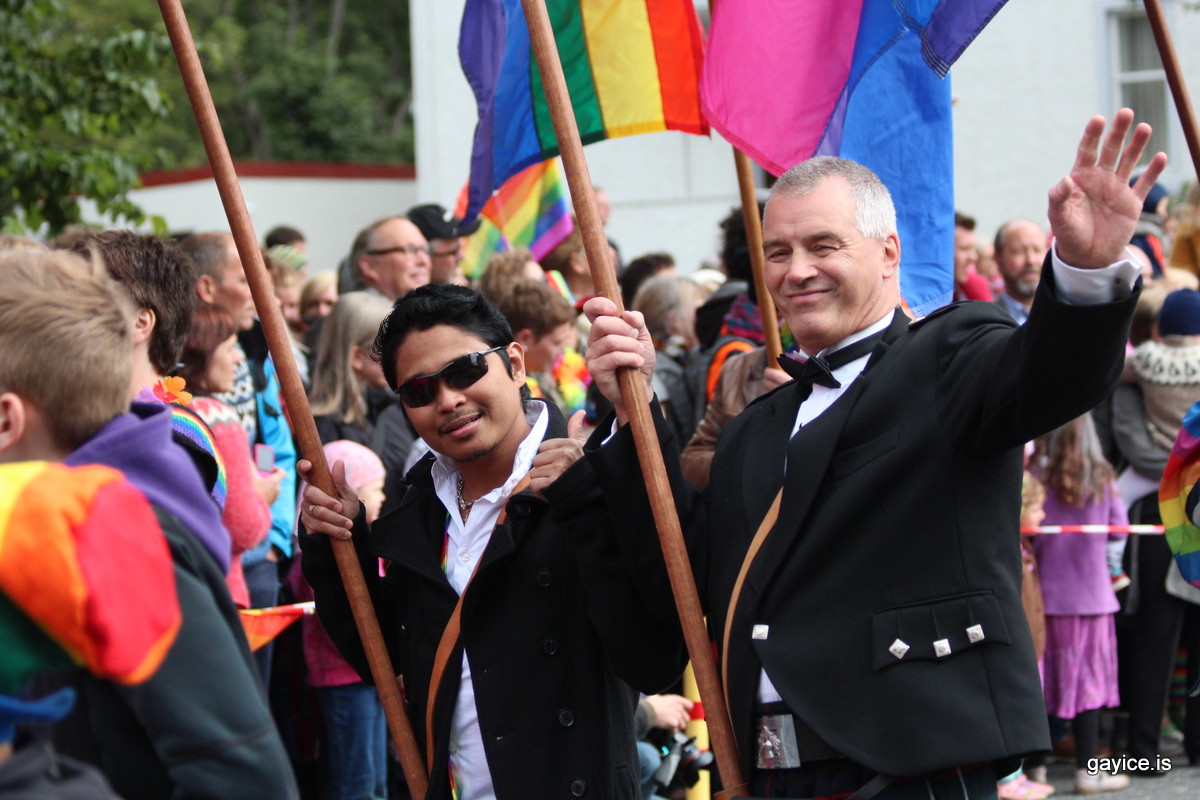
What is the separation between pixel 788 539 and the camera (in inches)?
108

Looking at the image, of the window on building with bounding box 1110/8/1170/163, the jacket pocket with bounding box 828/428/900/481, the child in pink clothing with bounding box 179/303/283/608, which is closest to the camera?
the jacket pocket with bounding box 828/428/900/481

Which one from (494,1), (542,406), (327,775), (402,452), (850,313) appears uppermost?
(494,1)

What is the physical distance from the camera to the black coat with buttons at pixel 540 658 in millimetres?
3125

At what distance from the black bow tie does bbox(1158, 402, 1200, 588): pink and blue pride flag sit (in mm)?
1225

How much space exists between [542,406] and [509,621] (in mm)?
562

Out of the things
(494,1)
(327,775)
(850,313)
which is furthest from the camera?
(327,775)

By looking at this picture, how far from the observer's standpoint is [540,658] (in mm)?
3197

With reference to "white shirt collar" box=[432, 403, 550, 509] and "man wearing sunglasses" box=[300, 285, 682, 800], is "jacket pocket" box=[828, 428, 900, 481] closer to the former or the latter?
"man wearing sunglasses" box=[300, 285, 682, 800]

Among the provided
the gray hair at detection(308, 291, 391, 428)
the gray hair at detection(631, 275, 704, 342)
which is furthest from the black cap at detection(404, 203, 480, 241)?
the gray hair at detection(308, 291, 391, 428)

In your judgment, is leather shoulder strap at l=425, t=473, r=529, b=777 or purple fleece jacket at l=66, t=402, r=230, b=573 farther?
leather shoulder strap at l=425, t=473, r=529, b=777

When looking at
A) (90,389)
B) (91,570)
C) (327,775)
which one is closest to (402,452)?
(327,775)

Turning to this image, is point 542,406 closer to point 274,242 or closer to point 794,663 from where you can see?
point 794,663

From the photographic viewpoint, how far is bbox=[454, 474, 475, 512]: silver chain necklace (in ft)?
11.3

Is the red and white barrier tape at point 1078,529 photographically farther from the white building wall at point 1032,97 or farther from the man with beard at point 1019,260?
the white building wall at point 1032,97
